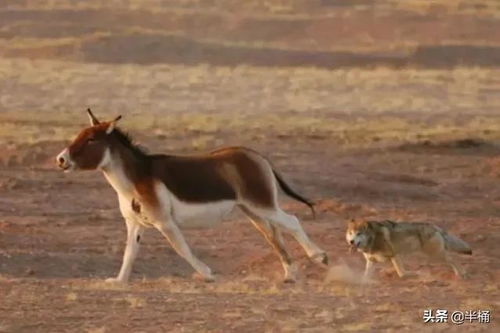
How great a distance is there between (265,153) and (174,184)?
45.8 ft

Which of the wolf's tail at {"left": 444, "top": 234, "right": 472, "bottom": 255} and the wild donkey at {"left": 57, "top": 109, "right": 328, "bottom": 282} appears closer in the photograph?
the wild donkey at {"left": 57, "top": 109, "right": 328, "bottom": 282}

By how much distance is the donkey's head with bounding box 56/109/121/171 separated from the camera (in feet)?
44.3

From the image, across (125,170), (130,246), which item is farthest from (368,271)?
(125,170)

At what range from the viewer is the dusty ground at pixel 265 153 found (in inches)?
463

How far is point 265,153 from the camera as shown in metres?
27.5

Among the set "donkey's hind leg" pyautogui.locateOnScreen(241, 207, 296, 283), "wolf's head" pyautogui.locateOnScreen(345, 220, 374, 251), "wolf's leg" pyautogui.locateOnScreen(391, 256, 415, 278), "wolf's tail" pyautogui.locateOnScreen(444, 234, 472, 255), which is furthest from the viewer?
"wolf's tail" pyautogui.locateOnScreen(444, 234, 472, 255)

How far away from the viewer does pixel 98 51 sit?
56.8 m

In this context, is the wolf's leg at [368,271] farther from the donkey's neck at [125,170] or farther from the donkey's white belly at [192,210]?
the donkey's neck at [125,170]

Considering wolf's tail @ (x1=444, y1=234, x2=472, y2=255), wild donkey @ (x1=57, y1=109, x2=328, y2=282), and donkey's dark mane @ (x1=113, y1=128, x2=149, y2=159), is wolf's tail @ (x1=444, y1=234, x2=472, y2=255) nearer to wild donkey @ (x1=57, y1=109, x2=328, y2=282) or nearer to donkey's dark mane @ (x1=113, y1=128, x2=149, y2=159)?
wild donkey @ (x1=57, y1=109, x2=328, y2=282)

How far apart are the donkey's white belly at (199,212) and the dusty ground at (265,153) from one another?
1.68 feet

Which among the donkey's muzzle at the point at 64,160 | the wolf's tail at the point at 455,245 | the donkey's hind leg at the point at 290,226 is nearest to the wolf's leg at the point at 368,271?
the donkey's hind leg at the point at 290,226

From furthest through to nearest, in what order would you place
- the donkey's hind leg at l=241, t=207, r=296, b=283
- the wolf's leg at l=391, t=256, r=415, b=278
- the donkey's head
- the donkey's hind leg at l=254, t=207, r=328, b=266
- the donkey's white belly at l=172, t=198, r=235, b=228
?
the wolf's leg at l=391, t=256, r=415, b=278 < the donkey's hind leg at l=241, t=207, r=296, b=283 < the donkey's hind leg at l=254, t=207, r=328, b=266 < the donkey's white belly at l=172, t=198, r=235, b=228 < the donkey's head

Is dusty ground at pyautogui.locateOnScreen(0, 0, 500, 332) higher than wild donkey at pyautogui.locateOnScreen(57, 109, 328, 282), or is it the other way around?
wild donkey at pyautogui.locateOnScreen(57, 109, 328, 282)

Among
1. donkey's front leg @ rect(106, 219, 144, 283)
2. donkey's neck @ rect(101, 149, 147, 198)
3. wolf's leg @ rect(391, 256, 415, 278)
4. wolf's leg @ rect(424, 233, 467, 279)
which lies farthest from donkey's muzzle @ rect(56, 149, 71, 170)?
wolf's leg @ rect(424, 233, 467, 279)
